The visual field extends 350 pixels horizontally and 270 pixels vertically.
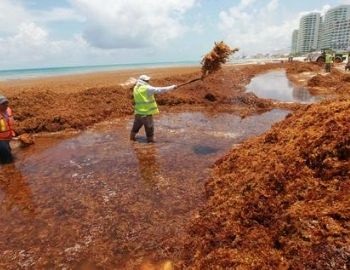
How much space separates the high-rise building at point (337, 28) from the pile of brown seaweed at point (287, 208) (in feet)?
521

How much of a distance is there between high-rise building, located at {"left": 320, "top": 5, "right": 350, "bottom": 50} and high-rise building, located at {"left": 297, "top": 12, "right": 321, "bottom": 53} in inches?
244

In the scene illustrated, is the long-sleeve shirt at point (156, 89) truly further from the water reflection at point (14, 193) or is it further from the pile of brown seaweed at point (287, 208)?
the water reflection at point (14, 193)

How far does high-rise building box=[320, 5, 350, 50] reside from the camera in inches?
5901

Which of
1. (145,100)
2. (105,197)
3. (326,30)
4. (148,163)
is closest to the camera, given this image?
(105,197)

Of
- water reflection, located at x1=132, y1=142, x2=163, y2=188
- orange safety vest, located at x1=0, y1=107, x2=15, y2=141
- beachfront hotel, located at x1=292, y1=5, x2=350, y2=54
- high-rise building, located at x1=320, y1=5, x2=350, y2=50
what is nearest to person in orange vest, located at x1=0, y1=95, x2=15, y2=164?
orange safety vest, located at x1=0, y1=107, x2=15, y2=141

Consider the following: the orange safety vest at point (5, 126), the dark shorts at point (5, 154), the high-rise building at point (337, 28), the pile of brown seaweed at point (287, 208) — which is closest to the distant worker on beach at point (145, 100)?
the orange safety vest at point (5, 126)

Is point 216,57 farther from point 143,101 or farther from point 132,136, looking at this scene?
point 132,136

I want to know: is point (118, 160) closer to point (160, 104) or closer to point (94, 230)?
point (94, 230)

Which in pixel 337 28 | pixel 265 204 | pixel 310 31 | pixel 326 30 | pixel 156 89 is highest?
pixel 337 28

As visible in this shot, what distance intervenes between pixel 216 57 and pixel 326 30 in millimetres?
182569

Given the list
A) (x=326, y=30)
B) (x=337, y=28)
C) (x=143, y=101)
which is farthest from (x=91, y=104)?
(x=326, y=30)

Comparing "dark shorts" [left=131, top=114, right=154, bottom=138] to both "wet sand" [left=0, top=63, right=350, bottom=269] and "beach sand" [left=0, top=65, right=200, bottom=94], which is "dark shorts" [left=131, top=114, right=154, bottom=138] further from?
"beach sand" [left=0, top=65, right=200, bottom=94]

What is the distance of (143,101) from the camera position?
9.30 m

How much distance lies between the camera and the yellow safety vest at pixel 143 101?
30.2 feet
